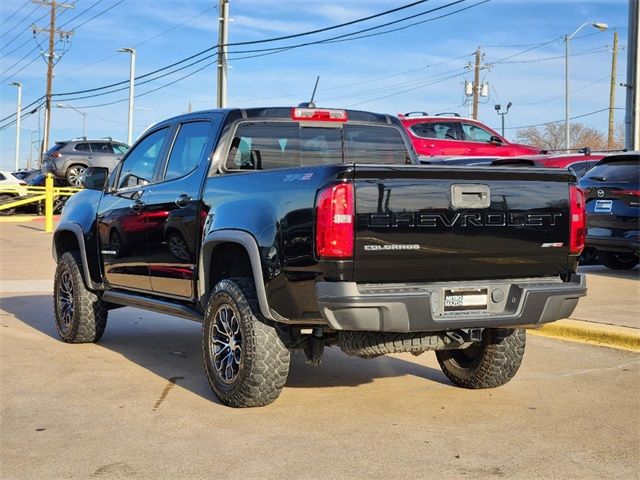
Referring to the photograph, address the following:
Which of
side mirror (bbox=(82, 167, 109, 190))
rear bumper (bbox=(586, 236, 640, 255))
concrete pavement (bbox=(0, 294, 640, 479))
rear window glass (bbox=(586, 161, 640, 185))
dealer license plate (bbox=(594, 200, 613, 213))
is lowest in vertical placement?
concrete pavement (bbox=(0, 294, 640, 479))

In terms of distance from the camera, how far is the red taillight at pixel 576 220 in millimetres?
5676

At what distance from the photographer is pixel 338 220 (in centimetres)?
493

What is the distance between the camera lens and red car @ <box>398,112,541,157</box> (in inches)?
757

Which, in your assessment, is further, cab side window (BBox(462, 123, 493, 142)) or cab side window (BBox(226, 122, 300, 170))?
cab side window (BBox(462, 123, 493, 142))

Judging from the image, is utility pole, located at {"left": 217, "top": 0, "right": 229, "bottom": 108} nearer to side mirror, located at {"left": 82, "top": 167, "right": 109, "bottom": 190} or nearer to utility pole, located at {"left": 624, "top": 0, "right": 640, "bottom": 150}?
utility pole, located at {"left": 624, "top": 0, "right": 640, "bottom": 150}

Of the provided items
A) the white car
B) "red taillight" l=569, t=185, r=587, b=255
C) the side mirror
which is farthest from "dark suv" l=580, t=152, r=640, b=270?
the white car

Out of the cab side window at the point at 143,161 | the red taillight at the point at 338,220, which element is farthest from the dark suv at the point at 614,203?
the red taillight at the point at 338,220

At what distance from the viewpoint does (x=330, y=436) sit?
16.9ft

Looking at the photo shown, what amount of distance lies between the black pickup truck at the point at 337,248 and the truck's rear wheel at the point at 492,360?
0.01m

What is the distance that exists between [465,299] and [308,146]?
6.82ft

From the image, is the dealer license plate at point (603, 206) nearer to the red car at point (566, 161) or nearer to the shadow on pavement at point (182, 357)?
the red car at point (566, 161)

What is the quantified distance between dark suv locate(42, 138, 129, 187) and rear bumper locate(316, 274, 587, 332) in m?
26.7

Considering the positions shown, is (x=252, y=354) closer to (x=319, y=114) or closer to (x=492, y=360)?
(x=492, y=360)

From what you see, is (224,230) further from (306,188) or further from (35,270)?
(35,270)
